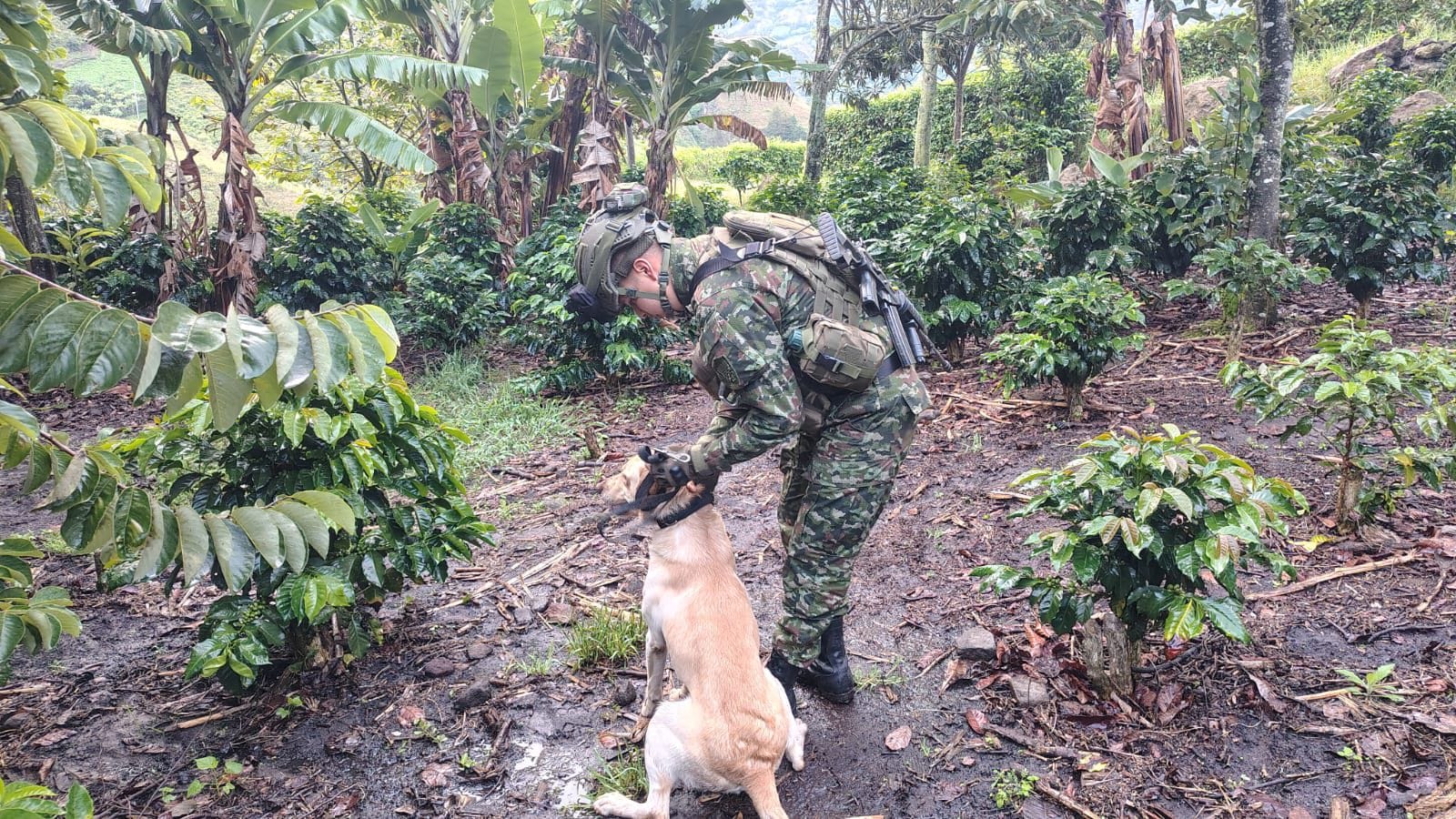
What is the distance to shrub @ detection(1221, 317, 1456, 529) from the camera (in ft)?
11.4

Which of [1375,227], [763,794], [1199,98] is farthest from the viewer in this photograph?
[1199,98]

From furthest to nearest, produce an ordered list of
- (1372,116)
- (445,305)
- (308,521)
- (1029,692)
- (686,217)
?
(686,217) < (1372,116) < (445,305) < (1029,692) < (308,521)

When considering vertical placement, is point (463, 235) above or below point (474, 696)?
above

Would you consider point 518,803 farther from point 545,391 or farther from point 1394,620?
point 545,391

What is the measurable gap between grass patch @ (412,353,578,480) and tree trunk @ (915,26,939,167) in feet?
32.5

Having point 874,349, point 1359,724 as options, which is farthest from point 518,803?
point 1359,724

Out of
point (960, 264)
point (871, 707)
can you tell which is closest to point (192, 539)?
point (871, 707)

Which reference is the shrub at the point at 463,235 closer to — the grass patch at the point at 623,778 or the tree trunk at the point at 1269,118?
the grass patch at the point at 623,778

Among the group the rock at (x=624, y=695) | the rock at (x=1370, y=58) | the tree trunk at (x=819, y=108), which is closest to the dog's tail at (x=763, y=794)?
the rock at (x=624, y=695)

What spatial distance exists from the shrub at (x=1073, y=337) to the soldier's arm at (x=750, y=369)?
3.10m

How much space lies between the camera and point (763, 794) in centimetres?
265

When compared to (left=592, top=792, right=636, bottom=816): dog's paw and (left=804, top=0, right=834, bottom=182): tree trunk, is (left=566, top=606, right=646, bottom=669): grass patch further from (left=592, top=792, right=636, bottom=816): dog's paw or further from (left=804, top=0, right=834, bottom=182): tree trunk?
(left=804, top=0, right=834, bottom=182): tree trunk

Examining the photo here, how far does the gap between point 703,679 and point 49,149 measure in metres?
2.24

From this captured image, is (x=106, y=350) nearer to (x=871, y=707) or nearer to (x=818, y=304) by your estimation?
(x=818, y=304)
